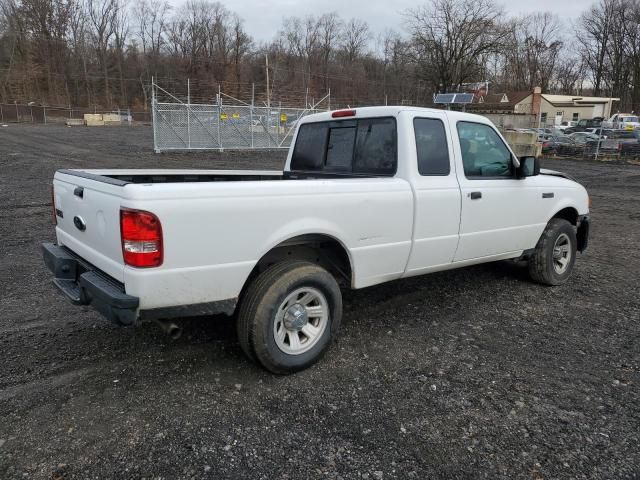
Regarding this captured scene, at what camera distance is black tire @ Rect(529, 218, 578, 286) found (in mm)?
5363

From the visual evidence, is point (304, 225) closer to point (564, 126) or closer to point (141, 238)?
point (141, 238)

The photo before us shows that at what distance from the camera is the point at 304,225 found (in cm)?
331

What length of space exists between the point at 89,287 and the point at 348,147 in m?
2.53

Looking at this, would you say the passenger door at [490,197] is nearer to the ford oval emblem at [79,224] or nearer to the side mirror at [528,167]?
the side mirror at [528,167]

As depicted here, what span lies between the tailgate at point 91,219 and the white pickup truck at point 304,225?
1 cm

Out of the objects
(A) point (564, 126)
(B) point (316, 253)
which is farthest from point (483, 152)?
(A) point (564, 126)

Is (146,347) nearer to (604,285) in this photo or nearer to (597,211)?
(604,285)

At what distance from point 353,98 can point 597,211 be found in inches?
1752

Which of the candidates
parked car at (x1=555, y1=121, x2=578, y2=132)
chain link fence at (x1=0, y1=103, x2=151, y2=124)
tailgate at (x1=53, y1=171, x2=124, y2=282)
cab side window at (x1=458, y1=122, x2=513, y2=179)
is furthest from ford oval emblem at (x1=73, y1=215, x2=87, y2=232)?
chain link fence at (x1=0, y1=103, x2=151, y2=124)

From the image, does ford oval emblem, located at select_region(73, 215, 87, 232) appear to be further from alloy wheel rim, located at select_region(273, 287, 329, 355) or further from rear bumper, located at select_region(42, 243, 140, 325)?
alloy wheel rim, located at select_region(273, 287, 329, 355)

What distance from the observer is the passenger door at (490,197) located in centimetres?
441

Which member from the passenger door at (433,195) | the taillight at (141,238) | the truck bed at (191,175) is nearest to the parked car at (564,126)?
the passenger door at (433,195)

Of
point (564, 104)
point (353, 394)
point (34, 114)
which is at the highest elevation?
point (564, 104)

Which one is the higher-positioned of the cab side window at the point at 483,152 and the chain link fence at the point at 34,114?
the chain link fence at the point at 34,114
